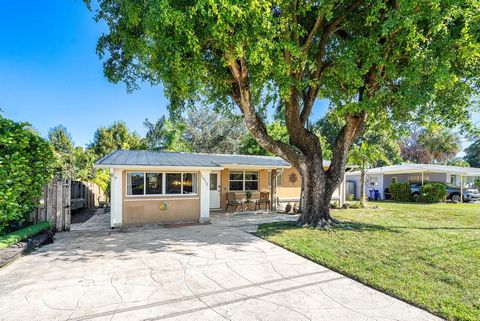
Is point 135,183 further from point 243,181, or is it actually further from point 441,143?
point 441,143

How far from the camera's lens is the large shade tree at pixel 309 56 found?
6402 millimetres

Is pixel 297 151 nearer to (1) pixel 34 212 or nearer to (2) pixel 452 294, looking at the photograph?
(2) pixel 452 294

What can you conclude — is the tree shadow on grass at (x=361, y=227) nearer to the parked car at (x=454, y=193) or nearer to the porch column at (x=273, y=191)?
the porch column at (x=273, y=191)

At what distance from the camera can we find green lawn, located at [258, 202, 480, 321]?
13.4 ft

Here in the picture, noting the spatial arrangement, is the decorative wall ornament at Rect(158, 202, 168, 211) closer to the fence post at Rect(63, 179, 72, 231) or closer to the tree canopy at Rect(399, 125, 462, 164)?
the fence post at Rect(63, 179, 72, 231)

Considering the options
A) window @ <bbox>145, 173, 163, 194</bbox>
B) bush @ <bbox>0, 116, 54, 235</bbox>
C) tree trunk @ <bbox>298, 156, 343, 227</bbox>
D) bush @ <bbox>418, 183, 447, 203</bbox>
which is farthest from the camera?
bush @ <bbox>418, 183, 447, 203</bbox>

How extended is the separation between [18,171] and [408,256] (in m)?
9.38

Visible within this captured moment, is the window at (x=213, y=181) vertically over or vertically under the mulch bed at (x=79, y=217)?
over

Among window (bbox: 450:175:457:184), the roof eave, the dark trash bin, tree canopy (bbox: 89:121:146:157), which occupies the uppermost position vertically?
tree canopy (bbox: 89:121:146:157)

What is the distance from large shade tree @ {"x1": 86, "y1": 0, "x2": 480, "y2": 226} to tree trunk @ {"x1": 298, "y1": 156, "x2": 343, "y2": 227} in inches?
1.4

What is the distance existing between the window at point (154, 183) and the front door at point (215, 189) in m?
3.94

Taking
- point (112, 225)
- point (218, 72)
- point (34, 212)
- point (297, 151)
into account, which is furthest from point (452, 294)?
point (34, 212)

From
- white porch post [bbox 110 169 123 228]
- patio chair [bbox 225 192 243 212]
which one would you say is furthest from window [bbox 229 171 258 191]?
white porch post [bbox 110 169 123 228]

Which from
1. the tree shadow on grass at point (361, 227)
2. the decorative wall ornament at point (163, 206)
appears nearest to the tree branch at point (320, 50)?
the tree shadow on grass at point (361, 227)
